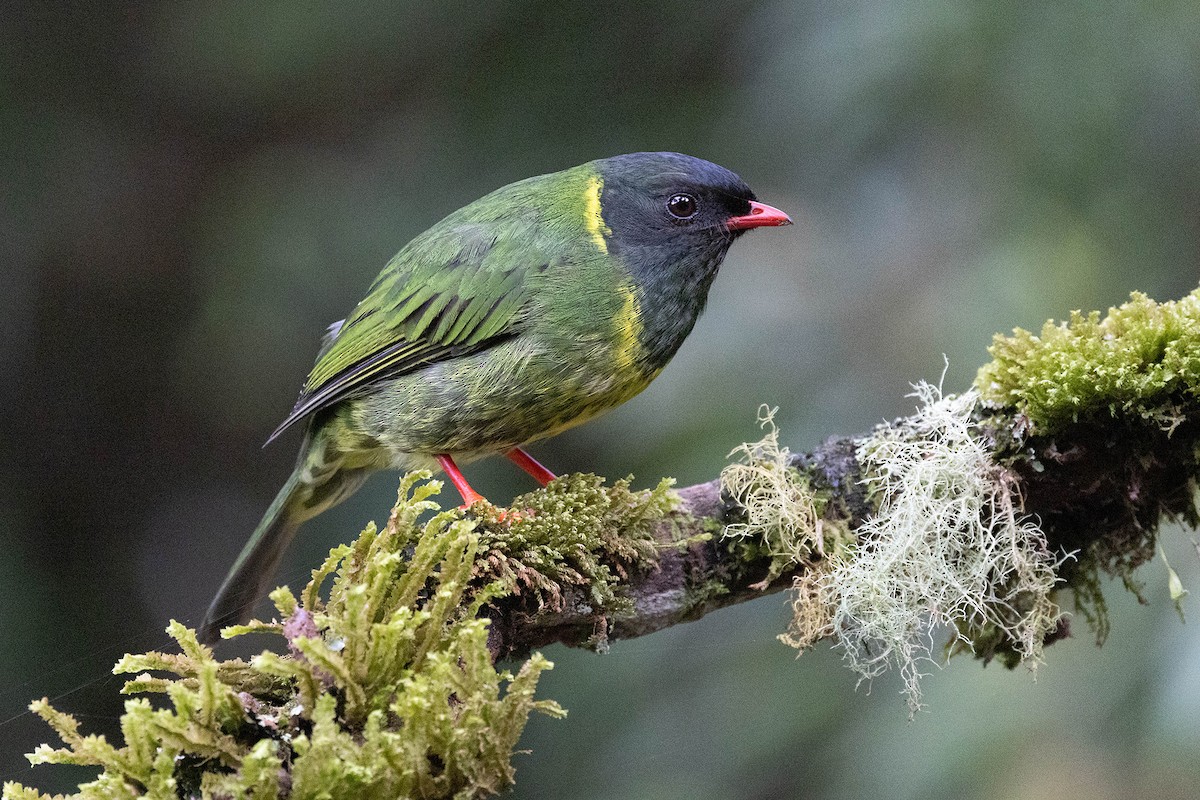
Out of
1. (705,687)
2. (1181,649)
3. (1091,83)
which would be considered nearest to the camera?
(1181,649)

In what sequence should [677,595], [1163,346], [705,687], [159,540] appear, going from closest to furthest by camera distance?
[1163,346], [677,595], [705,687], [159,540]

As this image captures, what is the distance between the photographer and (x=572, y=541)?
248 cm

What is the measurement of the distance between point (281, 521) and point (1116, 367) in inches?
94.9

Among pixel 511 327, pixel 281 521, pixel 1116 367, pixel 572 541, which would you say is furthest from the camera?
pixel 281 521

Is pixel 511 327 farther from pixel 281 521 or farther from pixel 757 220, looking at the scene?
pixel 281 521

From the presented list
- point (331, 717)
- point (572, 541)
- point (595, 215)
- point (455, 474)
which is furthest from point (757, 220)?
point (331, 717)

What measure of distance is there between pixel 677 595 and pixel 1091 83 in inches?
87.7

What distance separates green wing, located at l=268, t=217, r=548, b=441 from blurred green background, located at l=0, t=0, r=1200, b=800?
110 cm

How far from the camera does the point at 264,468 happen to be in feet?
17.6

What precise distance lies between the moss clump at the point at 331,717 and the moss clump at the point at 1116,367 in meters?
1.31

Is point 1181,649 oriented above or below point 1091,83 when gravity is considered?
below

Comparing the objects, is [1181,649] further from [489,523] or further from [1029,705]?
[489,523]

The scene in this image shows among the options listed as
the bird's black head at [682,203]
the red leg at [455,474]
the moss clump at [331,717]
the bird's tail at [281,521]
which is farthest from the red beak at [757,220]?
the moss clump at [331,717]

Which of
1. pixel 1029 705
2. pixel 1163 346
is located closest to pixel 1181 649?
pixel 1029 705
